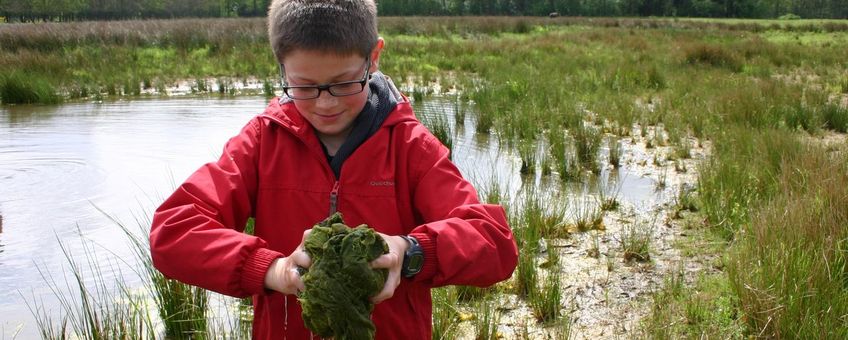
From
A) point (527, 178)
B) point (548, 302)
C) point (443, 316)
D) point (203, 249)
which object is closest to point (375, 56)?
point (203, 249)

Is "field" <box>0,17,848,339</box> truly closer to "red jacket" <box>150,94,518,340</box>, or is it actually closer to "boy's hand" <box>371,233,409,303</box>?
"red jacket" <box>150,94,518,340</box>

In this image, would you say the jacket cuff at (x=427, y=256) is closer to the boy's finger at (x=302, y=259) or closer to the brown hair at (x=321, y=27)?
the boy's finger at (x=302, y=259)

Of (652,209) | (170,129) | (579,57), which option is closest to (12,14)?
(579,57)

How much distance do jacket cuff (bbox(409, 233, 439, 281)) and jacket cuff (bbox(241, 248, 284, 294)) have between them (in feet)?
1.17

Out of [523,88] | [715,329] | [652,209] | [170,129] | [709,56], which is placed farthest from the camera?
[709,56]

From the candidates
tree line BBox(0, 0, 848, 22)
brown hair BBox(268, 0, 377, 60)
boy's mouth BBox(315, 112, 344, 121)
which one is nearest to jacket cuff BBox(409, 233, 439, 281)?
boy's mouth BBox(315, 112, 344, 121)

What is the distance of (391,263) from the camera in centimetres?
182

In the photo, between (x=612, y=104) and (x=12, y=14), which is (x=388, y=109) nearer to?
(x=612, y=104)

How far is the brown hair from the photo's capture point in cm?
205

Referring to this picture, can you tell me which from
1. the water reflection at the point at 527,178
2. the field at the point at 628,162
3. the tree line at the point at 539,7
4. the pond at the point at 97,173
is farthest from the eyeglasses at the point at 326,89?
the tree line at the point at 539,7

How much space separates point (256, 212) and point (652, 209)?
193 inches

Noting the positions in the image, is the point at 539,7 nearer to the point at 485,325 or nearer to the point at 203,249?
the point at 485,325

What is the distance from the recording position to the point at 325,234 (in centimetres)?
181

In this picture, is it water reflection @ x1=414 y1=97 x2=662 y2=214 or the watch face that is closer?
the watch face
